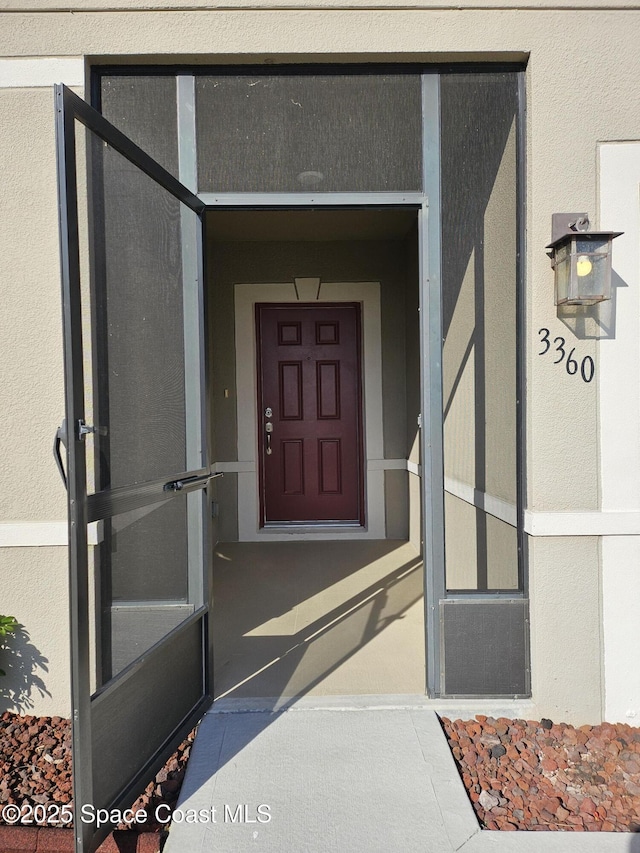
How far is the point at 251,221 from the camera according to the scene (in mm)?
4531

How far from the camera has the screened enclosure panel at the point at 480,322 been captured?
2.36m

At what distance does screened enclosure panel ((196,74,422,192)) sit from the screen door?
30 cm

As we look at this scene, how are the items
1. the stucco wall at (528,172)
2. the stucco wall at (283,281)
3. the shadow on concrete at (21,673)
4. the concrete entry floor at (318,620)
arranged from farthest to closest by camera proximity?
the stucco wall at (283,281) → the concrete entry floor at (318,620) → the shadow on concrete at (21,673) → the stucco wall at (528,172)

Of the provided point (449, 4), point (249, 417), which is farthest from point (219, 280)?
point (449, 4)

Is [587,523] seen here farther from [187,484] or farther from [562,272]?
[187,484]

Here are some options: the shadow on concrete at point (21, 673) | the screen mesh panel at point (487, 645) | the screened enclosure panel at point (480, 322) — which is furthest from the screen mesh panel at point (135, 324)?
the screen mesh panel at point (487, 645)

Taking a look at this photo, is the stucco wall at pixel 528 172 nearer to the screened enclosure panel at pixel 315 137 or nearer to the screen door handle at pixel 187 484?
the screened enclosure panel at pixel 315 137

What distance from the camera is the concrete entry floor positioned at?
8.48 ft

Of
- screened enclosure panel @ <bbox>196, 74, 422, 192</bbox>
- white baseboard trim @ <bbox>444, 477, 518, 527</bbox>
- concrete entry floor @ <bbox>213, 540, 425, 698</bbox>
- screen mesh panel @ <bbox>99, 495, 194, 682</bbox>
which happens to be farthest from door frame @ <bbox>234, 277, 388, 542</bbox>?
screen mesh panel @ <bbox>99, 495, 194, 682</bbox>

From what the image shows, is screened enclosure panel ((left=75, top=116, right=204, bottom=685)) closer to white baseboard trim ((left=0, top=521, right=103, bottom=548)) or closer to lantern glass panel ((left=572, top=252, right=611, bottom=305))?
white baseboard trim ((left=0, top=521, right=103, bottom=548))

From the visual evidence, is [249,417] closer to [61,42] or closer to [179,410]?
[179,410]

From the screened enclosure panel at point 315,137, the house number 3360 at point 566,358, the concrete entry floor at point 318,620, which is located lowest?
the concrete entry floor at point 318,620

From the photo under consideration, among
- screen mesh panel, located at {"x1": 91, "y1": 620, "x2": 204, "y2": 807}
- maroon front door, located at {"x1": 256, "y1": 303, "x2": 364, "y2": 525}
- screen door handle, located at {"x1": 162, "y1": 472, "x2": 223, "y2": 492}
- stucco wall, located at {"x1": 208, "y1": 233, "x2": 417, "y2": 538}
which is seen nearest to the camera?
screen mesh panel, located at {"x1": 91, "y1": 620, "x2": 204, "y2": 807}

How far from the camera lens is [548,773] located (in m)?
2.01
